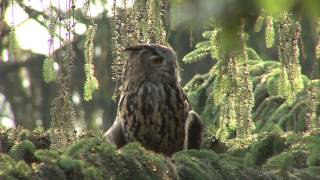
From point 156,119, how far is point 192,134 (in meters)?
0.24

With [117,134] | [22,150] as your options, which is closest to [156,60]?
[117,134]

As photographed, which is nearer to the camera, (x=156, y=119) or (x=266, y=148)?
(x=266, y=148)

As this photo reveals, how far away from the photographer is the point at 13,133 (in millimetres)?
4551

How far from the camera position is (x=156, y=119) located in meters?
5.18

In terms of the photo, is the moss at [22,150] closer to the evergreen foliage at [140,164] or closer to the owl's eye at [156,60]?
the evergreen foliage at [140,164]

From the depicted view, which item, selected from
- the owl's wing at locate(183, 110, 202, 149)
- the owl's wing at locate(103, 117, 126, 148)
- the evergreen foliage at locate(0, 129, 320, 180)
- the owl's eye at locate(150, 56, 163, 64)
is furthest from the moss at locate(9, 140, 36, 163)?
the owl's eye at locate(150, 56, 163, 64)

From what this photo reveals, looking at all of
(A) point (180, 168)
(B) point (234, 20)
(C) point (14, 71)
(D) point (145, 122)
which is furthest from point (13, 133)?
(C) point (14, 71)

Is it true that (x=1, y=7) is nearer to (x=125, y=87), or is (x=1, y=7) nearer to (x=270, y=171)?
(x=270, y=171)

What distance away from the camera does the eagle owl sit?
519 cm

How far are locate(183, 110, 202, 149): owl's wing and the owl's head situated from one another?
1.17ft

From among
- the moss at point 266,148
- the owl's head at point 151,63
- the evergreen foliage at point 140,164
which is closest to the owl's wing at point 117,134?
the owl's head at point 151,63

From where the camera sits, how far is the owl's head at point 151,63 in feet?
17.3

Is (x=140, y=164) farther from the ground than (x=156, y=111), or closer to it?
closer to it

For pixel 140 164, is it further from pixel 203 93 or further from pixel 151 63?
pixel 203 93
